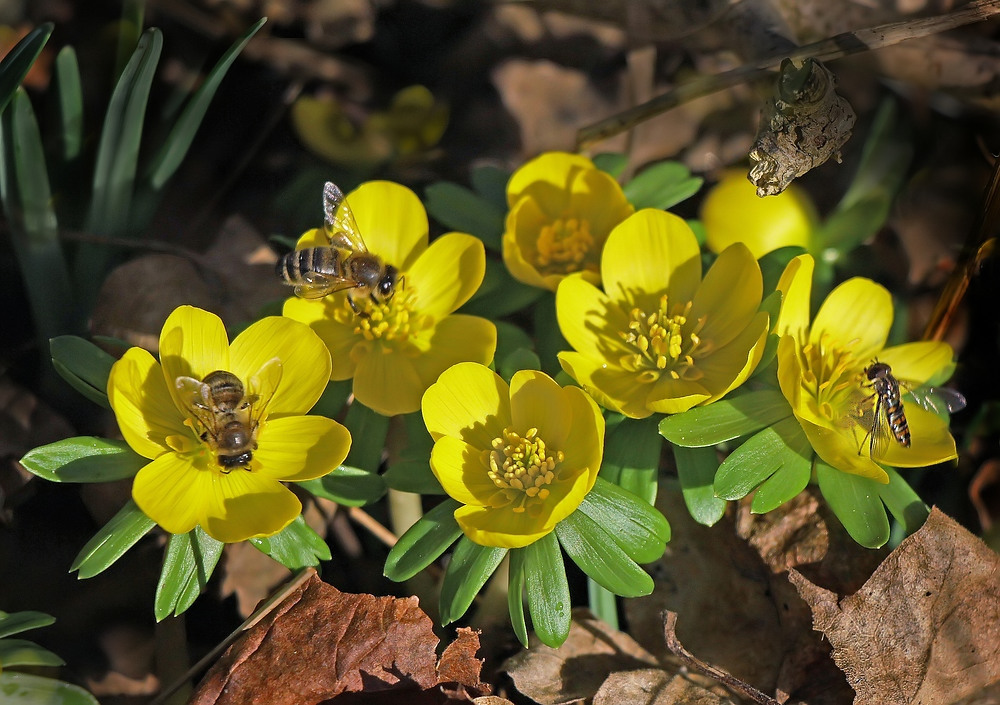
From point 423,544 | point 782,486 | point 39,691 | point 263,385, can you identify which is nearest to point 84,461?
point 263,385

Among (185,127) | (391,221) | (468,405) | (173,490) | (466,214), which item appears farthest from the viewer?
(185,127)

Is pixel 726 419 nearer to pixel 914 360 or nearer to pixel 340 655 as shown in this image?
pixel 914 360

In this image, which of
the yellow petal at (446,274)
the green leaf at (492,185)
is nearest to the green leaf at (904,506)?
the yellow petal at (446,274)

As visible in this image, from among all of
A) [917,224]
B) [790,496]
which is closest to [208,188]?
[790,496]

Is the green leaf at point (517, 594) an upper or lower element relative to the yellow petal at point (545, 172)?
lower

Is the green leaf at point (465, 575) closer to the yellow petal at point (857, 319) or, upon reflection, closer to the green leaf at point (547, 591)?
the green leaf at point (547, 591)

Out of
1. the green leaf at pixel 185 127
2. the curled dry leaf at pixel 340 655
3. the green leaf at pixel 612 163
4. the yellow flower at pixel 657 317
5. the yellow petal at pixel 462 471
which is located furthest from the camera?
the green leaf at pixel 612 163
